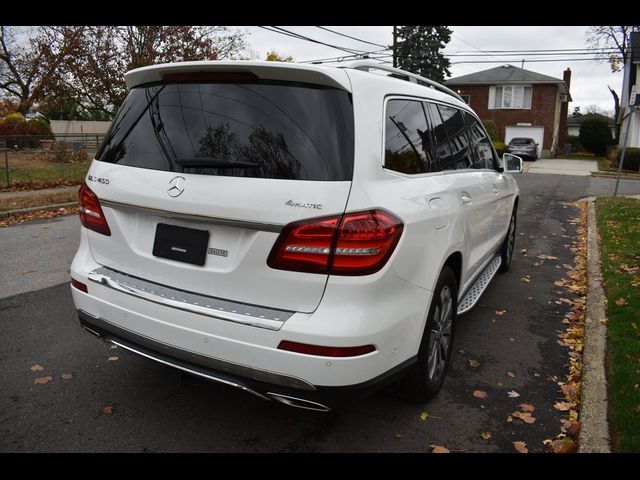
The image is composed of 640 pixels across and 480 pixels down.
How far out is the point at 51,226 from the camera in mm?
9125

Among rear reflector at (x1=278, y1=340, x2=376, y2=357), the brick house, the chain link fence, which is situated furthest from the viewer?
the brick house

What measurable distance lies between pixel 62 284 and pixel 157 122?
351 centimetres

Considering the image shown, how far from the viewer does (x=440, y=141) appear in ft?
12.2

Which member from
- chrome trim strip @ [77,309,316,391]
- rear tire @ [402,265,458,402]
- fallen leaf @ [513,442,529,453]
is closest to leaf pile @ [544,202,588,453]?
fallen leaf @ [513,442,529,453]

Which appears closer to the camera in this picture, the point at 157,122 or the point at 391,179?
the point at 391,179

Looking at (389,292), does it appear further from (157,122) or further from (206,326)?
(157,122)

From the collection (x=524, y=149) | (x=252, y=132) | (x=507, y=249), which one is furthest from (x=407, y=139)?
(x=524, y=149)

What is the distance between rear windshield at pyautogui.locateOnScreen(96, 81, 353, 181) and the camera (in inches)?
98.7

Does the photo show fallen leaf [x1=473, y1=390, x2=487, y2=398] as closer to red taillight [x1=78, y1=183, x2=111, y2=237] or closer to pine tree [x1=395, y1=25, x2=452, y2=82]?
red taillight [x1=78, y1=183, x2=111, y2=237]

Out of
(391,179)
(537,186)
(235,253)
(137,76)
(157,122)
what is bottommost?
(537,186)

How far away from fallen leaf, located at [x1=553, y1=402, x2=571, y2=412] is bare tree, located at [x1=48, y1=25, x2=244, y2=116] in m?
17.9

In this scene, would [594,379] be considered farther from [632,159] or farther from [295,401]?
[632,159]

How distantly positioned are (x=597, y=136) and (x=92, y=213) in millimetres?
48794
